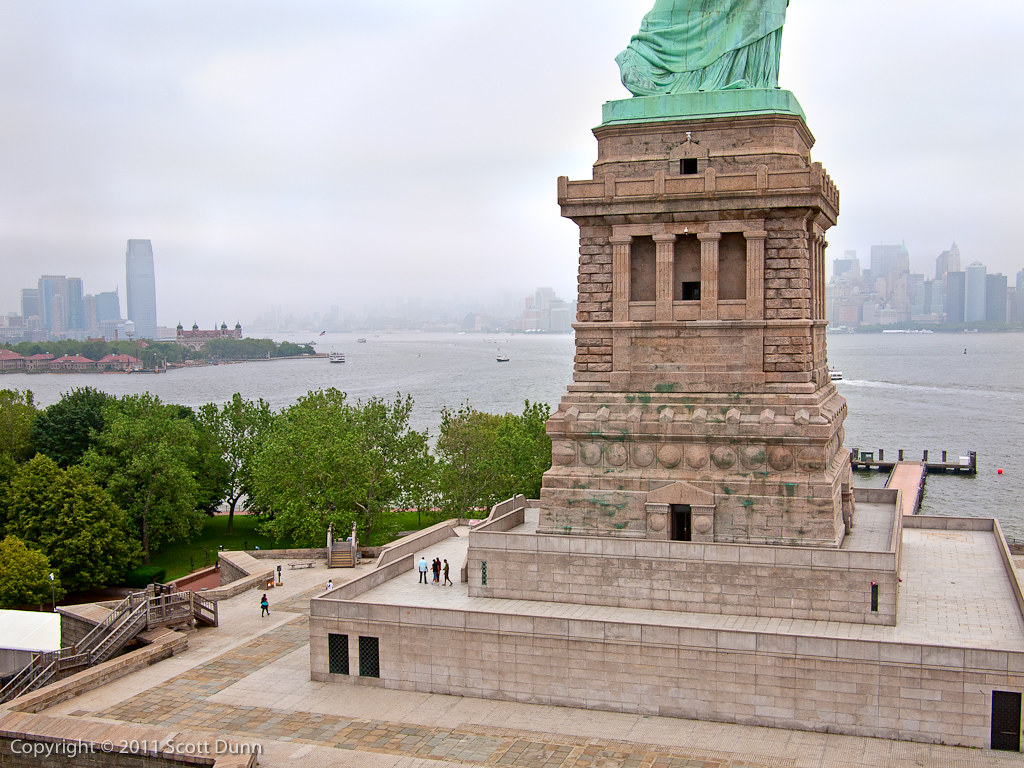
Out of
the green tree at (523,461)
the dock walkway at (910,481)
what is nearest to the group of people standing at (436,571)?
the green tree at (523,461)

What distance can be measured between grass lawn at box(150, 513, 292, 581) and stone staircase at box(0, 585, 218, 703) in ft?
54.2

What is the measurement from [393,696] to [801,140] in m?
20.4

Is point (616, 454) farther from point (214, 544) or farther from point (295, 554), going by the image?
point (214, 544)

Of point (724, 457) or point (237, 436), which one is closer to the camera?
point (724, 457)

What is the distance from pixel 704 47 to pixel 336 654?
21001 millimetres

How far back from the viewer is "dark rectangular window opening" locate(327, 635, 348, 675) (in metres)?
27.4

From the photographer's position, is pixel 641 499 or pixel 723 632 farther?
pixel 641 499

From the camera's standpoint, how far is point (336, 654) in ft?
90.1

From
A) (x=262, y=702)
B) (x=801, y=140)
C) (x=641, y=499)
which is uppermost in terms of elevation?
(x=801, y=140)

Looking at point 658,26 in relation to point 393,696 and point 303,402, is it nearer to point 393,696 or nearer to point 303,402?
point 393,696

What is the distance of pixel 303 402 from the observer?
61188 millimetres

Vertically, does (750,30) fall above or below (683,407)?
above

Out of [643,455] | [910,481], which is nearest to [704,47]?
[643,455]

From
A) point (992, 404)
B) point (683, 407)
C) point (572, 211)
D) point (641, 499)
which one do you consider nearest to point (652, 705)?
point (641, 499)
